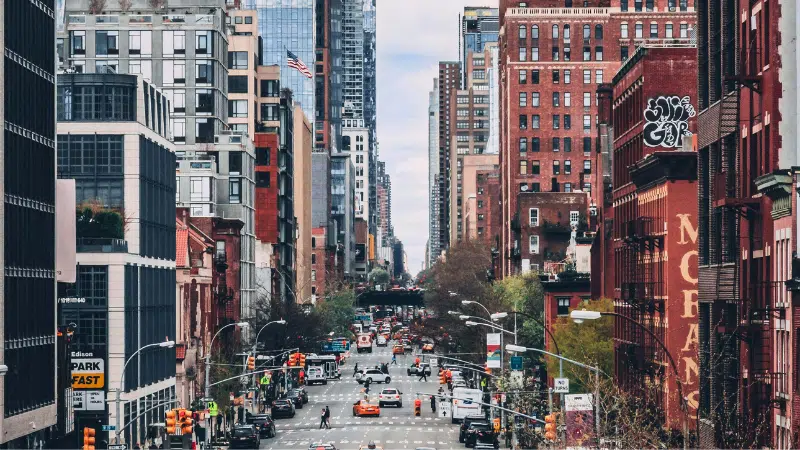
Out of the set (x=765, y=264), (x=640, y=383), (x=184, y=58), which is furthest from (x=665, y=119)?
(x=184, y=58)

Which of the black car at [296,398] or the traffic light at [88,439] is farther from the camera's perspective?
the black car at [296,398]

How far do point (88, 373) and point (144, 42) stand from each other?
75.7 metres

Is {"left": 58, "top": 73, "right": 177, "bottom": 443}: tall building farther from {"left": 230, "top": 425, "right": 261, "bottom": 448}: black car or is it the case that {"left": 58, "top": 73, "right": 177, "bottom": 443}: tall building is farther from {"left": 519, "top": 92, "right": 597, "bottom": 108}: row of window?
{"left": 519, "top": 92, "right": 597, "bottom": 108}: row of window

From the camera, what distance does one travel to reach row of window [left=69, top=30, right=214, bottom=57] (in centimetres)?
Answer: 17075

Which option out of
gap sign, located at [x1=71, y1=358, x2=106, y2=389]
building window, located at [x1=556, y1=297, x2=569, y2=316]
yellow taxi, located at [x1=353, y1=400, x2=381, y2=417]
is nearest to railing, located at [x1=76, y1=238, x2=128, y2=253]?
gap sign, located at [x1=71, y1=358, x2=106, y2=389]

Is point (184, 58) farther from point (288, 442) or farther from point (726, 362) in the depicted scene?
point (726, 362)

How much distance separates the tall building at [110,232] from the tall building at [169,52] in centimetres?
6216

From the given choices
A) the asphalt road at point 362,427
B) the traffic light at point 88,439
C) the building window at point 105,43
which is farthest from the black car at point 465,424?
the building window at point 105,43

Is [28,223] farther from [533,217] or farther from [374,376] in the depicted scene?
[533,217]

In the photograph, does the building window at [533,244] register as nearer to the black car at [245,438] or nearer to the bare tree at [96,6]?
the bare tree at [96,6]

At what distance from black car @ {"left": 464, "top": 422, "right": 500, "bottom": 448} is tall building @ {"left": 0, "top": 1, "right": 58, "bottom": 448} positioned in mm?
29877

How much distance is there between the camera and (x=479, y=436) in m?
103

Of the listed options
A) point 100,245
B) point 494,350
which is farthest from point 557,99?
point 100,245

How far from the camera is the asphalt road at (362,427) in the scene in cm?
10540
